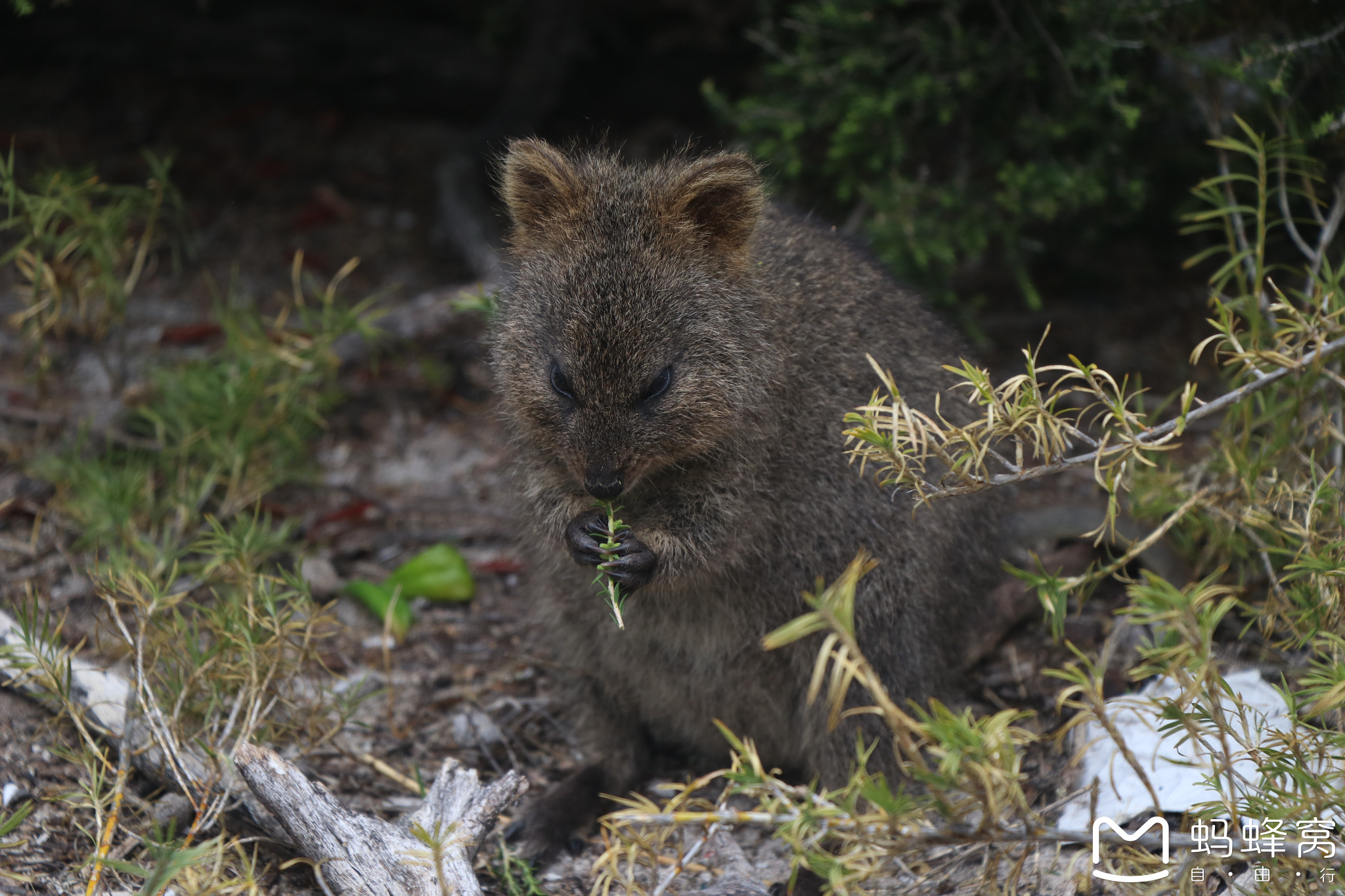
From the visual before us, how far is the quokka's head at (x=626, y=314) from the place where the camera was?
3.54 metres

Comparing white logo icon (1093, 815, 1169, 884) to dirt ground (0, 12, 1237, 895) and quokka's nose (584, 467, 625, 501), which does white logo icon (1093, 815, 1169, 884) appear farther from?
quokka's nose (584, 467, 625, 501)

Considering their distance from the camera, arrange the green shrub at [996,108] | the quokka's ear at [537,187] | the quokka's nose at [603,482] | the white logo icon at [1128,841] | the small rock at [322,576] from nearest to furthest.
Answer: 1. the white logo icon at [1128,841]
2. the quokka's nose at [603,482]
3. the quokka's ear at [537,187]
4. the green shrub at [996,108]
5. the small rock at [322,576]

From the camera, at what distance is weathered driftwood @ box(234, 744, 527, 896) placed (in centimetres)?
332

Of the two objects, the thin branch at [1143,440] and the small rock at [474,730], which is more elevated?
the thin branch at [1143,440]

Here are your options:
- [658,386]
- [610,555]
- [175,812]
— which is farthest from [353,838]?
[658,386]

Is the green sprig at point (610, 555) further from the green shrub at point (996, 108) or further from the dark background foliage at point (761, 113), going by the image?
the green shrub at point (996, 108)

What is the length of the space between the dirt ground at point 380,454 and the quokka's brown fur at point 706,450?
40 cm

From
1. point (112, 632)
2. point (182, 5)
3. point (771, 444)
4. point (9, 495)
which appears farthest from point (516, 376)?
point (182, 5)

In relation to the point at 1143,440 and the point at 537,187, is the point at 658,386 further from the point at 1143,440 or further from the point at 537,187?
the point at 1143,440

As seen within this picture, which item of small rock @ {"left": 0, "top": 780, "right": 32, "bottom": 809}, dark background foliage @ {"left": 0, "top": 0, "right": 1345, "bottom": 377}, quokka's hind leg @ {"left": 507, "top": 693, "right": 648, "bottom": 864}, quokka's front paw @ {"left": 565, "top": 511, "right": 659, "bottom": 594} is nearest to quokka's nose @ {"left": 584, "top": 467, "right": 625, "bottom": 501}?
quokka's front paw @ {"left": 565, "top": 511, "right": 659, "bottom": 594}

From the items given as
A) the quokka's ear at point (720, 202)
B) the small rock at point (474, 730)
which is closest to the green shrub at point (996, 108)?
the quokka's ear at point (720, 202)

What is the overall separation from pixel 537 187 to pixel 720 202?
0.62 m

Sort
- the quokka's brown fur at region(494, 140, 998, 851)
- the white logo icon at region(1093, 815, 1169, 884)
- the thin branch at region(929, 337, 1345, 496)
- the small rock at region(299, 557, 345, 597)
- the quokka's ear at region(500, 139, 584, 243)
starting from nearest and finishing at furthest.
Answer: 1. the white logo icon at region(1093, 815, 1169, 884)
2. the thin branch at region(929, 337, 1345, 496)
3. the quokka's brown fur at region(494, 140, 998, 851)
4. the quokka's ear at region(500, 139, 584, 243)
5. the small rock at region(299, 557, 345, 597)

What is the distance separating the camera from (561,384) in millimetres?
3654
